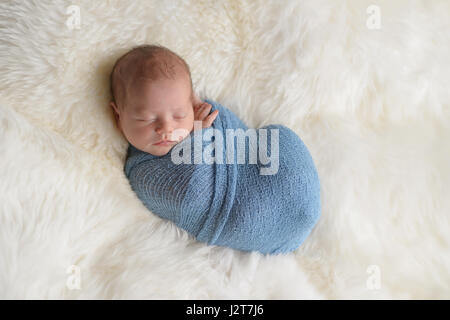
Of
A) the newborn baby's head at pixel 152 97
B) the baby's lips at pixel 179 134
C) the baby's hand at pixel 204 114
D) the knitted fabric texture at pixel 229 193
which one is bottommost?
the knitted fabric texture at pixel 229 193

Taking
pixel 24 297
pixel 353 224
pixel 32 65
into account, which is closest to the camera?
pixel 24 297

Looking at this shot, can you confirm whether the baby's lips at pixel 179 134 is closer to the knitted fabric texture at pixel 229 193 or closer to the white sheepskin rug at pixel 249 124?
the knitted fabric texture at pixel 229 193

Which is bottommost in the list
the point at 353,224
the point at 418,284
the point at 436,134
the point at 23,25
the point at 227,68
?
the point at 418,284

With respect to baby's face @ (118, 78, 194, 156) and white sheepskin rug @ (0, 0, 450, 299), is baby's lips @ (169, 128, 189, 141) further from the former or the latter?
white sheepskin rug @ (0, 0, 450, 299)

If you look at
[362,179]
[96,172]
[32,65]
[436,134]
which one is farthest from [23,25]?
[436,134]

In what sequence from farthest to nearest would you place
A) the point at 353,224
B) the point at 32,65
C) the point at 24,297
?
the point at 353,224 → the point at 32,65 → the point at 24,297

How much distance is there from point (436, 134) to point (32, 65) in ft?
3.19

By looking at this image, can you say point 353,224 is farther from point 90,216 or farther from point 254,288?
point 90,216

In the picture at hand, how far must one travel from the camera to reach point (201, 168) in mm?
883

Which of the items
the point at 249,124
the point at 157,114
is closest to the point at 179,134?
the point at 157,114

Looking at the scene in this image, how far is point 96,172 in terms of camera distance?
2.87 feet

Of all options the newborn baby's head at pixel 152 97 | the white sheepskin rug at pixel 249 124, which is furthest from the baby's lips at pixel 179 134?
the white sheepskin rug at pixel 249 124

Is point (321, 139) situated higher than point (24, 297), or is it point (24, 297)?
point (321, 139)

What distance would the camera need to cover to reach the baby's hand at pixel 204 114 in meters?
0.93
